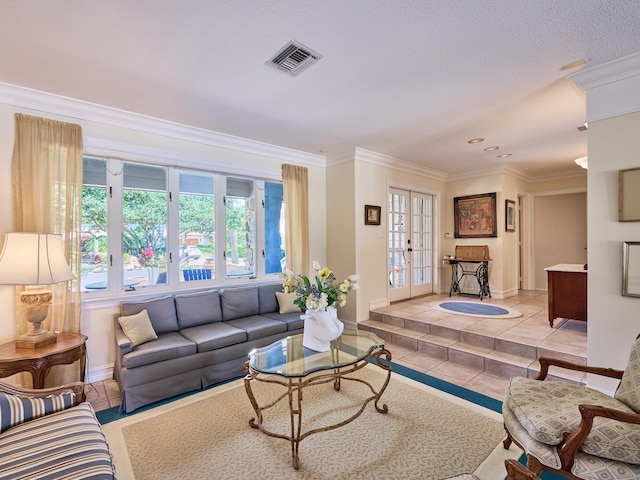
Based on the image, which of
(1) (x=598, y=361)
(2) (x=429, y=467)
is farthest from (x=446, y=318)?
(2) (x=429, y=467)

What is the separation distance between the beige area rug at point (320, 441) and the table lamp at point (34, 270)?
0.97 m

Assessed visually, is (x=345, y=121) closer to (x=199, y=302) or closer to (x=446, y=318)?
(x=199, y=302)

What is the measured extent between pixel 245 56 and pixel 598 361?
3.62m

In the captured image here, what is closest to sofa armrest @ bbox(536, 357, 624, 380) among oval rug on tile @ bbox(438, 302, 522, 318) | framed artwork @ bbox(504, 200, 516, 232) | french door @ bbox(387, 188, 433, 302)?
Result: oval rug on tile @ bbox(438, 302, 522, 318)

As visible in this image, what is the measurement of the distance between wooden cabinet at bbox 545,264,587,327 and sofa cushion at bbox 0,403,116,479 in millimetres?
4540

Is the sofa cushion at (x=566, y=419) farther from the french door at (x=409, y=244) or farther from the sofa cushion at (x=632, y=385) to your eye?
the french door at (x=409, y=244)

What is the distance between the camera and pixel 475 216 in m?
5.91

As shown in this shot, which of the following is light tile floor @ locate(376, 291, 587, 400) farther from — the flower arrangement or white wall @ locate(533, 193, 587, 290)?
white wall @ locate(533, 193, 587, 290)

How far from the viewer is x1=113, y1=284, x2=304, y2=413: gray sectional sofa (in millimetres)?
2582

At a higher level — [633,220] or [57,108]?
[57,108]

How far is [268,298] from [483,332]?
2.67 metres

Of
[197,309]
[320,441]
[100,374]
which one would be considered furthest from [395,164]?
[100,374]

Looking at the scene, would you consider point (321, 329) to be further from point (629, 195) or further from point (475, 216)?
point (475, 216)

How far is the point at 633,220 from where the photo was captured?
229 cm
